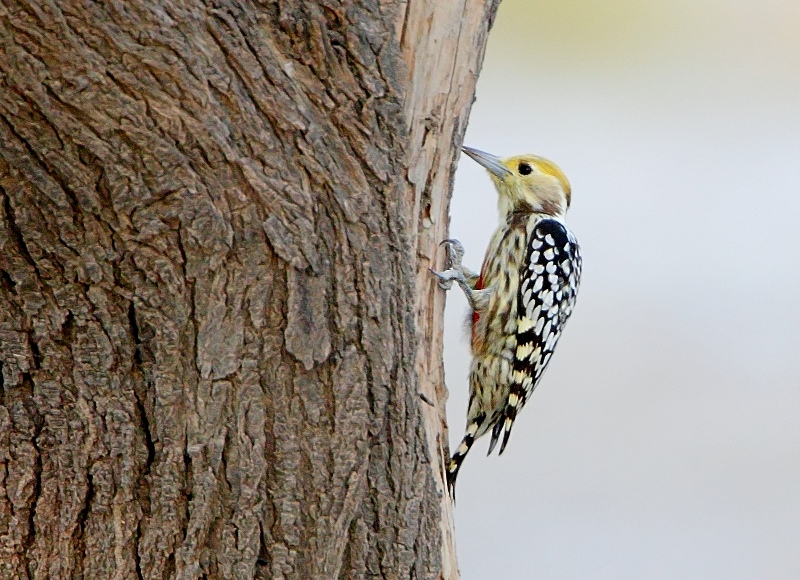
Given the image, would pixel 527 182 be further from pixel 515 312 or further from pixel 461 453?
pixel 461 453

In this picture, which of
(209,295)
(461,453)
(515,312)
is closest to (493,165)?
(515,312)

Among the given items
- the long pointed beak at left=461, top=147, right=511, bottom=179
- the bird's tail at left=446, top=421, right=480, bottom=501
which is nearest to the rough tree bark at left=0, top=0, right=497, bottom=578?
the bird's tail at left=446, top=421, right=480, bottom=501

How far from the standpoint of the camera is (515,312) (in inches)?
154

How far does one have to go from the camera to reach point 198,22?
69.1 inches

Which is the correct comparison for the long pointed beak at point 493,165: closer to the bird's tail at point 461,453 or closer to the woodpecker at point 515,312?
the woodpecker at point 515,312

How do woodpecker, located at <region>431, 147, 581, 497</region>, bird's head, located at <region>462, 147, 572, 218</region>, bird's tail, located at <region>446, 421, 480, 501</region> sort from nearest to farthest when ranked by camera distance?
bird's tail, located at <region>446, 421, 480, 501</region>
woodpecker, located at <region>431, 147, 581, 497</region>
bird's head, located at <region>462, 147, 572, 218</region>

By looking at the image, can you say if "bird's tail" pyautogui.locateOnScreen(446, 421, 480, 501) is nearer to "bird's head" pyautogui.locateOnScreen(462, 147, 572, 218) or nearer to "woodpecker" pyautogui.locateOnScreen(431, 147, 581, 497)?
"woodpecker" pyautogui.locateOnScreen(431, 147, 581, 497)

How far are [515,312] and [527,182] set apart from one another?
2.09ft

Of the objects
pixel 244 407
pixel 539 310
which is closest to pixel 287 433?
pixel 244 407

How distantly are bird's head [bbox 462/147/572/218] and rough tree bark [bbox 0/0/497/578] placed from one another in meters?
2.10

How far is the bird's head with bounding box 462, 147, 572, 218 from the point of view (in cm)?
422

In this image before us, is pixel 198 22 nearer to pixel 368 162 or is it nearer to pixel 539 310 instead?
pixel 368 162

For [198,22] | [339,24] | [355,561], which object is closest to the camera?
[198,22]

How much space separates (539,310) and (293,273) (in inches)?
84.3
